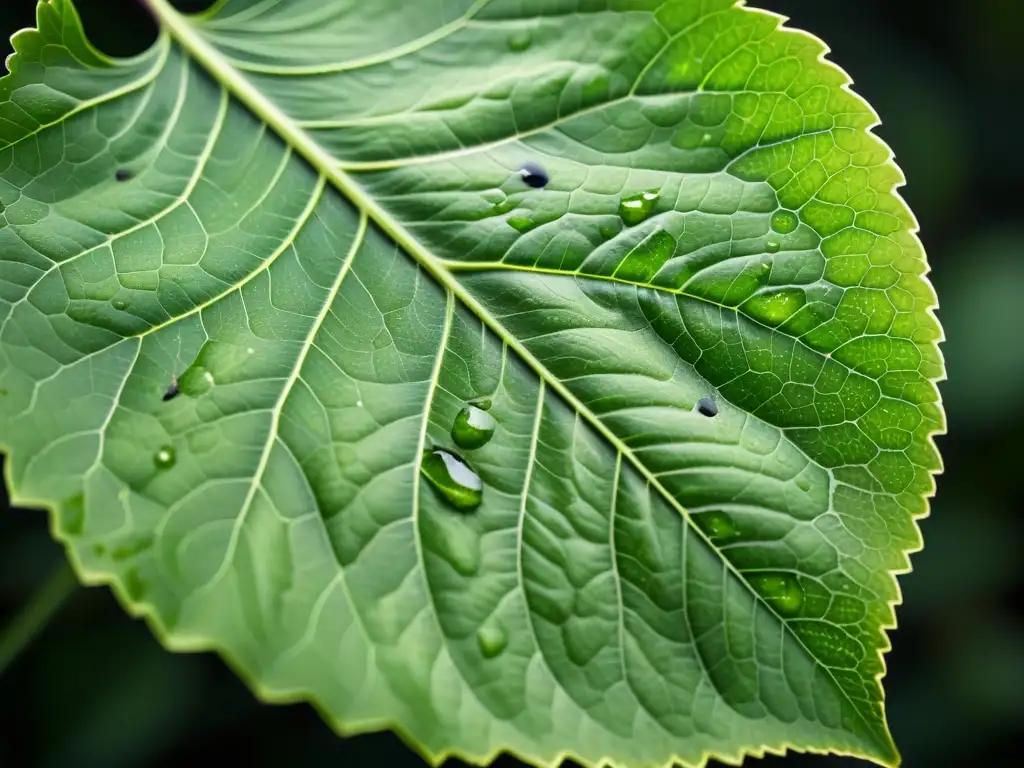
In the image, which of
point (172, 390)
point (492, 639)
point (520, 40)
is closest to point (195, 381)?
point (172, 390)

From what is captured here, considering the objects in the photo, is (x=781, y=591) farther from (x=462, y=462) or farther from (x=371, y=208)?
(x=371, y=208)

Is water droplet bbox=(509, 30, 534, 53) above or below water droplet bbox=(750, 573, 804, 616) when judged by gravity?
above

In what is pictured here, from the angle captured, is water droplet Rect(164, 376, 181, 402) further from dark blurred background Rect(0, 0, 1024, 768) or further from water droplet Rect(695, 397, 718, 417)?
dark blurred background Rect(0, 0, 1024, 768)

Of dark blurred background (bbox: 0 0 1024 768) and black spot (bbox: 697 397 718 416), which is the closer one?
black spot (bbox: 697 397 718 416)

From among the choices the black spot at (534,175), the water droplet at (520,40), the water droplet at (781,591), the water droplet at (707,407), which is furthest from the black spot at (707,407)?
the water droplet at (520,40)

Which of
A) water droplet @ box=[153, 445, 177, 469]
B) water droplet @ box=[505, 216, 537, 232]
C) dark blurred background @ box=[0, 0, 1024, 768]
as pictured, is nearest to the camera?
water droplet @ box=[153, 445, 177, 469]

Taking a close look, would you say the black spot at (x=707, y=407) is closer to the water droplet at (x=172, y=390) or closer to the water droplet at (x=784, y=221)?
the water droplet at (x=784, y=221)

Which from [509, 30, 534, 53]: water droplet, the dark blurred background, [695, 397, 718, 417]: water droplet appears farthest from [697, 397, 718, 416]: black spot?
the dark blurred background
